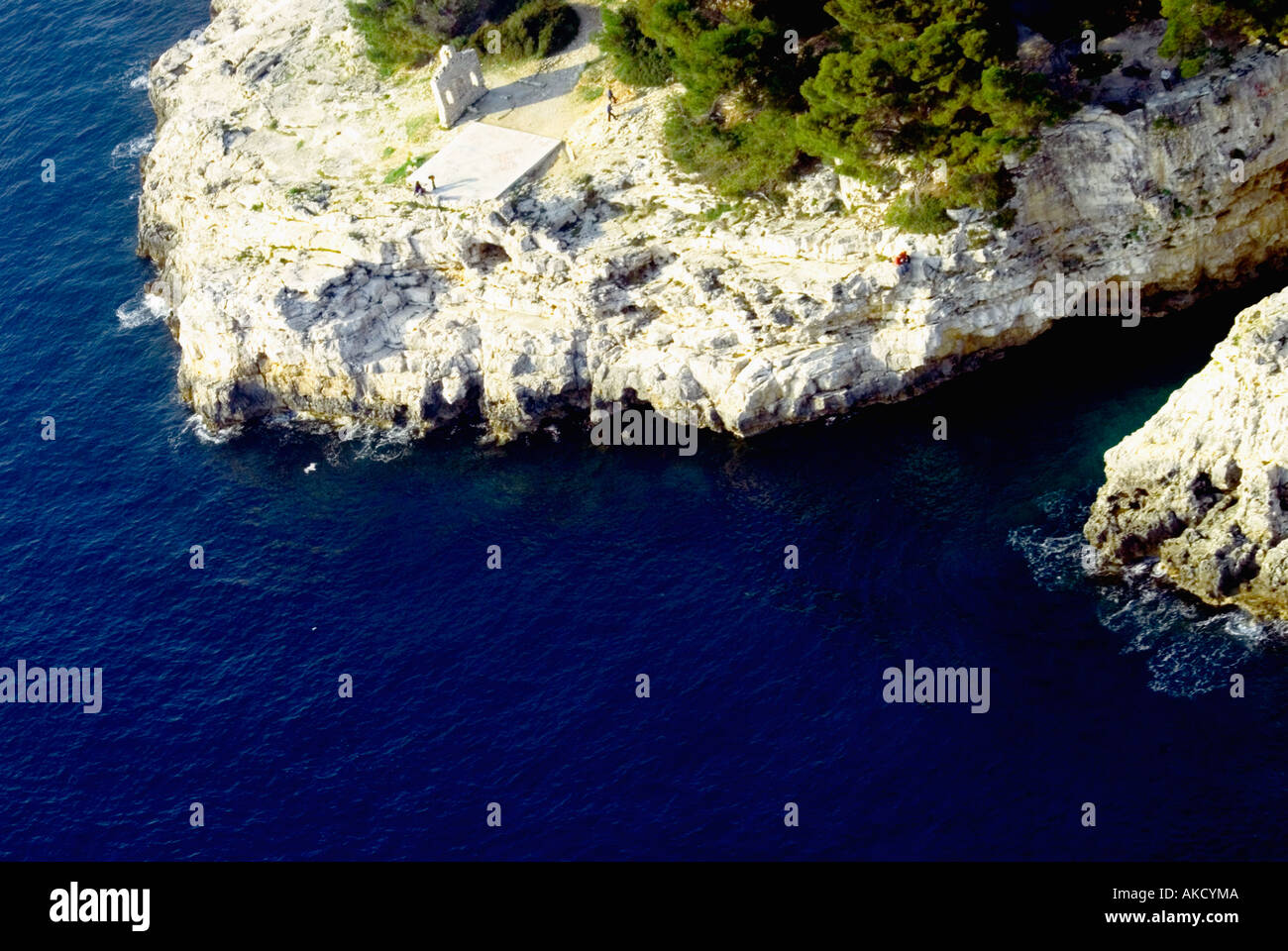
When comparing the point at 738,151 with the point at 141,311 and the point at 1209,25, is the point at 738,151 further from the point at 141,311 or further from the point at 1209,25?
the point at 141,311

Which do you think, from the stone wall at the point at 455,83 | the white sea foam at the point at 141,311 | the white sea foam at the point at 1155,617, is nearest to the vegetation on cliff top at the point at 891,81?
the stone wall at the point at 455,83

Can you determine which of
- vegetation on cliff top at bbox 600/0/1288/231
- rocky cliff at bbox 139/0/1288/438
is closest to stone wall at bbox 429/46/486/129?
rocky cliff at bbox 139/0/1288/438

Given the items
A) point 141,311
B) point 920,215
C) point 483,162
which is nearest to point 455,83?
point 483,162

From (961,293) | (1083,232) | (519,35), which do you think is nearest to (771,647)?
(961,293)

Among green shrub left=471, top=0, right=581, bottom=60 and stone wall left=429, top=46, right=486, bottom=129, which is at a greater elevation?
green shrub left=471, top=0, right=581, bottom=60

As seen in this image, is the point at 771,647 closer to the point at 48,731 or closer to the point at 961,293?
the point at 961,293

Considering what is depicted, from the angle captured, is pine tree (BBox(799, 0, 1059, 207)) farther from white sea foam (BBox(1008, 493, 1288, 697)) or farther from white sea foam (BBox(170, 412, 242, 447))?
white sea foam (BBox(170, 412, 242, 447))

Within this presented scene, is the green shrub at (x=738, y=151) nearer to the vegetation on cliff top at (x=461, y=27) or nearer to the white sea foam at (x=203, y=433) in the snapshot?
the vegetation on cliff top at (x=461, y=27)
